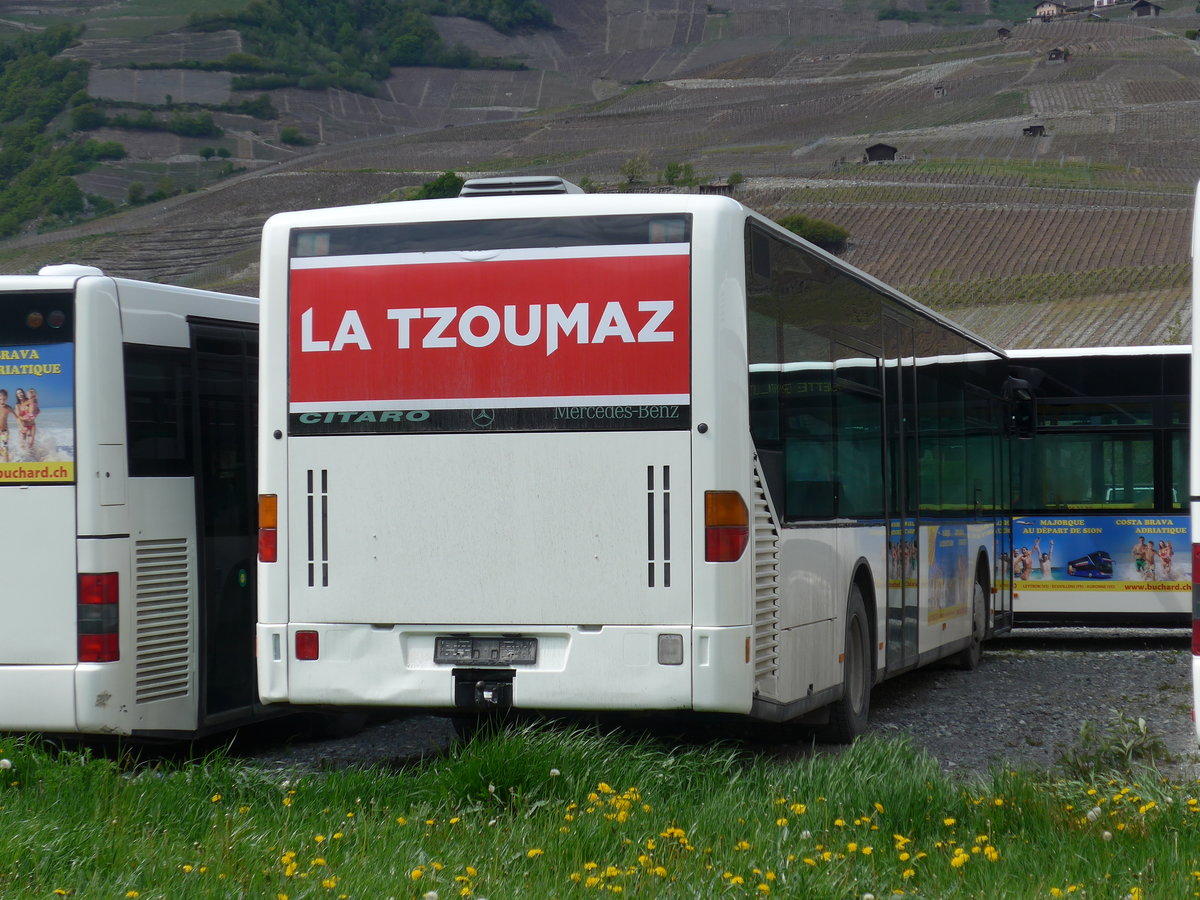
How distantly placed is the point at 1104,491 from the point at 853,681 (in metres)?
7.87

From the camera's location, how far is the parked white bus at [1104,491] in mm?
16234

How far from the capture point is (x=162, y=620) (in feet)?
27.5

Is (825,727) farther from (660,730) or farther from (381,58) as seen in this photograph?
(381,58)

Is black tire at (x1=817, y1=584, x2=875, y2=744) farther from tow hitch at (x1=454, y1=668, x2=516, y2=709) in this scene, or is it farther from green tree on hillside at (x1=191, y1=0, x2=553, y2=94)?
green tree on hillside at (x1=191, y1=0, x2=553, y2=94)

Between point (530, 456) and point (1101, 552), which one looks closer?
point (530, 456)

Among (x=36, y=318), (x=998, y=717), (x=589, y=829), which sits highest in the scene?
(x=36, y=318)

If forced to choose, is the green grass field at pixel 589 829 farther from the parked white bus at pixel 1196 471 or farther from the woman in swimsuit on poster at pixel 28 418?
the woman in swimsuit on poster at pixel 28 418

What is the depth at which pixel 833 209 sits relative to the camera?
91.2 m

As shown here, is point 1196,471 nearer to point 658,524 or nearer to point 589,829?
point 658,524

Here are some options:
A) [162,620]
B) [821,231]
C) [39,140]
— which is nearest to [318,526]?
[162,620]

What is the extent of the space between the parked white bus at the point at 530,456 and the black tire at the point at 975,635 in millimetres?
6163

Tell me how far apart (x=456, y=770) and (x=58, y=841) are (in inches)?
66.3

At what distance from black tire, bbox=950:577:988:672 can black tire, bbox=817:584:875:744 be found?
4336 mm

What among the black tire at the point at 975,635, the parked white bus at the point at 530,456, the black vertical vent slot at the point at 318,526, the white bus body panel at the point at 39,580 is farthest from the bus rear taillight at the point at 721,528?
the black tire at the point at 975,635
